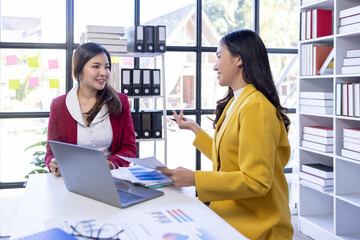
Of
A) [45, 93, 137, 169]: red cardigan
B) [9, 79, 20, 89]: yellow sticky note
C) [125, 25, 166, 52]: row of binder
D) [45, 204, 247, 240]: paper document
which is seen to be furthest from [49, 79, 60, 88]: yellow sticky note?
[45, 204, 247, 240]: paper document

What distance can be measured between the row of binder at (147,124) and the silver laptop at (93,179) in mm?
2054

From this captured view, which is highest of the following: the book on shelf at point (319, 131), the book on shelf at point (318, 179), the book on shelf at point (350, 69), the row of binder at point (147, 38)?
the row of binder at point (147, 38)

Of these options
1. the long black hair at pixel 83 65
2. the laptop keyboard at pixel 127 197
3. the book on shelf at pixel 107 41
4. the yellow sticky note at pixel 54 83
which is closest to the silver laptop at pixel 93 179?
the laptop keyboard at pixel 127 197

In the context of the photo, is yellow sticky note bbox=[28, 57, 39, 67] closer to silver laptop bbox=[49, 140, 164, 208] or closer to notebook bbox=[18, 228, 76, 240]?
silver laptop bbox=[49, 140, 164, 208]

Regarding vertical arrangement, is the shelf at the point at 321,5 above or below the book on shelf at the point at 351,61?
above

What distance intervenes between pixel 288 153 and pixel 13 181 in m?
3.19

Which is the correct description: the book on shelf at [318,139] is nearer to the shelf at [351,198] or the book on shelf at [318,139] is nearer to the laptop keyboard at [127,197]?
the shelf at [351,198]

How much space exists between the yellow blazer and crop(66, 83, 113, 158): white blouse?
0.82 meters

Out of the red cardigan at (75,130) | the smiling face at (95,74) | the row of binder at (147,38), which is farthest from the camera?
the row of binder at (147,38)

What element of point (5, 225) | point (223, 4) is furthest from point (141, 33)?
point (5, 225)

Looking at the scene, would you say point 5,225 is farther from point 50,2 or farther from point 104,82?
point 50,2

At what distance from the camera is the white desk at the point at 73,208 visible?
4.07 ft

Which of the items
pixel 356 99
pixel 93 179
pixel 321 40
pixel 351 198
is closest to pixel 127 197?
pixel 93 179

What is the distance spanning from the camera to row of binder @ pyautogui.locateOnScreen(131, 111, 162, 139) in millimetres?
3723
